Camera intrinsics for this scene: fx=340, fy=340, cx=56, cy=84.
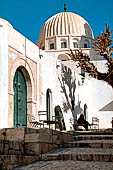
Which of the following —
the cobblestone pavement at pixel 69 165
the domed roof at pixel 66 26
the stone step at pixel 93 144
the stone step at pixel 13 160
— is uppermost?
the domed roof at pixel 66 26

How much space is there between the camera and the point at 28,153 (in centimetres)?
745

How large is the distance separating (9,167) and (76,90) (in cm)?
1465

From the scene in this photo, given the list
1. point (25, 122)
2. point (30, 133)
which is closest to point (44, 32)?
point (25, 122)

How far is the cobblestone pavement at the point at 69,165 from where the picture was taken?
20.6ft

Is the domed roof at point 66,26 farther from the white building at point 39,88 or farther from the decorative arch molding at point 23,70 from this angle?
the decorative arch molding at point 23,70

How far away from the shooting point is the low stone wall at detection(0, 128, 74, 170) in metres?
6.44

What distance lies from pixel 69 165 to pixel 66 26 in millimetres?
27249

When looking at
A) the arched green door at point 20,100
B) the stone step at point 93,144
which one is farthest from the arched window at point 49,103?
the stone step at point 93,144

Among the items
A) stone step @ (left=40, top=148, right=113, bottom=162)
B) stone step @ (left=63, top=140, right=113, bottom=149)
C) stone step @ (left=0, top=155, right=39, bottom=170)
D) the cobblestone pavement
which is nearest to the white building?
stone step @ (left=63, top=140, right=113, bottom=149)

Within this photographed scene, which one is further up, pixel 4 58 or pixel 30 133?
pixel 4 58

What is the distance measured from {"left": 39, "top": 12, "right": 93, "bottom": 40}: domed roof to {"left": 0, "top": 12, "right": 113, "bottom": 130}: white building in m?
8.11

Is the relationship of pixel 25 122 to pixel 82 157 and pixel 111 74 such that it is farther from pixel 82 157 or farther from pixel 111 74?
pixel 82 157

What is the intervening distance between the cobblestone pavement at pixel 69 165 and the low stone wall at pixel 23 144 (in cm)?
25

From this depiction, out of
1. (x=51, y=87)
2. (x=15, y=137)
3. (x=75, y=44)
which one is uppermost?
(x=75, y=44)
